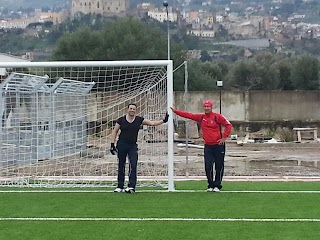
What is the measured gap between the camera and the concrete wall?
136 feet

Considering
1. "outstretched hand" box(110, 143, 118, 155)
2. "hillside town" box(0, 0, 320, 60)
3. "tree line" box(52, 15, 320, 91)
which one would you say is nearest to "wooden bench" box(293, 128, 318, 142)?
"outstretched hand" box(110, 143, 118, 155)

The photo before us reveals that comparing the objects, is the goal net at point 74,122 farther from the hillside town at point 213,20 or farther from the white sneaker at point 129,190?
the hillside town at point 213,20

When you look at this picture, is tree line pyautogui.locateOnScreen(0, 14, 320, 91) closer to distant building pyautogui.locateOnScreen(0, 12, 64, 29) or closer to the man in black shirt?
the man in black shirt

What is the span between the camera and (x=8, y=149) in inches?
813

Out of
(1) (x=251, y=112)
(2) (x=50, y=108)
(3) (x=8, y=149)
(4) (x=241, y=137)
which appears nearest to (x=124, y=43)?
(1) (x=251, y=112)

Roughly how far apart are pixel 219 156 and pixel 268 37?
4645 inches

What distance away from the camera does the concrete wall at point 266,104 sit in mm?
41438

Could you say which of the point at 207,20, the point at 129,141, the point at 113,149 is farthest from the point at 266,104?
the point at 207,20

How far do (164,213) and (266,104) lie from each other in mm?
31057

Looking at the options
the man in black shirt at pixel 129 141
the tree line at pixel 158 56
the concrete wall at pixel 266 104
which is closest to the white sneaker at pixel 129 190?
the man in black shirt at pixel 129 141

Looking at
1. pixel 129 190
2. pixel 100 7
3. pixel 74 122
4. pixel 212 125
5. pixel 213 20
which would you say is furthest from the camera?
pixel 213 20

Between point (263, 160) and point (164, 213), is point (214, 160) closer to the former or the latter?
point (164, 213)

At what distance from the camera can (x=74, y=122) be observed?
2628 cm

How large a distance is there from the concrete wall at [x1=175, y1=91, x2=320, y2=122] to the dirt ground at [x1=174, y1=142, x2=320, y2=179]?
341 inches
